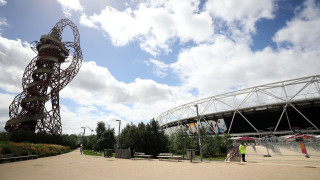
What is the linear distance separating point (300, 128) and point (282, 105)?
6245 millimetres

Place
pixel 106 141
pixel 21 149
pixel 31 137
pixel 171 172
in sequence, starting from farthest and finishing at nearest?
pixel 106 141 → pixel 31 137 → pixel 21 149 → pixel 171 172

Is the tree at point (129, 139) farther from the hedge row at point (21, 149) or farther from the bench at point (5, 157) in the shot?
the bench at point (5, 157)

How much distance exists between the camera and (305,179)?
22.0 feet

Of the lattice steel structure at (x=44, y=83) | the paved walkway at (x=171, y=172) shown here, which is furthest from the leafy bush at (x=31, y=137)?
the paved walkway at (x=171, y=172)

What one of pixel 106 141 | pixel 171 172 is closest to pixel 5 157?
pixel 171 172

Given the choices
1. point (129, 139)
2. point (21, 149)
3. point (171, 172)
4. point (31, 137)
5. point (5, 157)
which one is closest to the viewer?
point (171, 172)

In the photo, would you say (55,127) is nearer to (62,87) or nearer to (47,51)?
(62,87)

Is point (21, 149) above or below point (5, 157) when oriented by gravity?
above

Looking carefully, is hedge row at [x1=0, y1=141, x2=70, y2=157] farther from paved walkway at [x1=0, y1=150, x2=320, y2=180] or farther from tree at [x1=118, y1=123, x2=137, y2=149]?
tree at [x1=118, y1=123, x2=137, y2=149]

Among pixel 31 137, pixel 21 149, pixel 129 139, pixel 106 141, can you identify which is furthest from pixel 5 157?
pixel 106 141

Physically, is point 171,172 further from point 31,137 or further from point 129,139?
point 31,137

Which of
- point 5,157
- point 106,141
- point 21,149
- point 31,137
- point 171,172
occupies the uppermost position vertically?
point 31,137

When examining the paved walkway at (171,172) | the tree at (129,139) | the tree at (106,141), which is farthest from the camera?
the tree at (106,141)

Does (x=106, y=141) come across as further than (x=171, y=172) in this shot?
Yes
